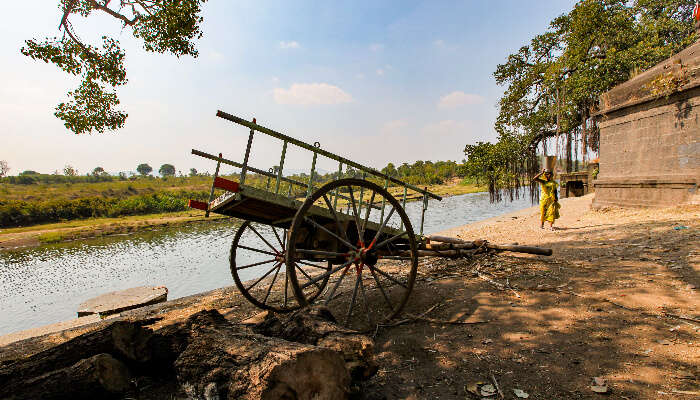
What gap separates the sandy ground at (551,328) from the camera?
281 cm

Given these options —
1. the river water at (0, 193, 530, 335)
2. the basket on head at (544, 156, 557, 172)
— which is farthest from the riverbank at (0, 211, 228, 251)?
the basket on head at (544, 156, 557, 172)

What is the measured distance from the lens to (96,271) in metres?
17.6

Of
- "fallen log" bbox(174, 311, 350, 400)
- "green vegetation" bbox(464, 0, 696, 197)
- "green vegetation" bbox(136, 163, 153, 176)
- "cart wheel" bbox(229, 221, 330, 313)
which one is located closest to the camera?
"fallen log" bbox(174, 311, 350, 400)

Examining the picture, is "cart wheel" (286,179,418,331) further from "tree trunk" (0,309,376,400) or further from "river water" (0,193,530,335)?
"river water" (0,193,530,335)

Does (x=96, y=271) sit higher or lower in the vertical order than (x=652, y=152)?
lower

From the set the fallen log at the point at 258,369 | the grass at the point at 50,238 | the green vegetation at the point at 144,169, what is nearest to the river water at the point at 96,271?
the grass at the point at 50,238

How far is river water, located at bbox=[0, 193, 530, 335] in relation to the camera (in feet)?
42.1

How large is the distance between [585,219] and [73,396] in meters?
15.2

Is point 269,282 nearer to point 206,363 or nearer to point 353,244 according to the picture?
point 353,244

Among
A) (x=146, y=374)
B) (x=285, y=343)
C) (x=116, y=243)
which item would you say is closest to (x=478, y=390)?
(x=285, y=343)

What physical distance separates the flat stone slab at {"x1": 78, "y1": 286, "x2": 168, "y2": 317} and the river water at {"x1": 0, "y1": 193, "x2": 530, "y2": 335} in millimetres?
2913

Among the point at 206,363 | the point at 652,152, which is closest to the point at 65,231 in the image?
the point at 206,363

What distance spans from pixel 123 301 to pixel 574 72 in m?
27.3

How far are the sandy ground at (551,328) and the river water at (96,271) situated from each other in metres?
7.06
